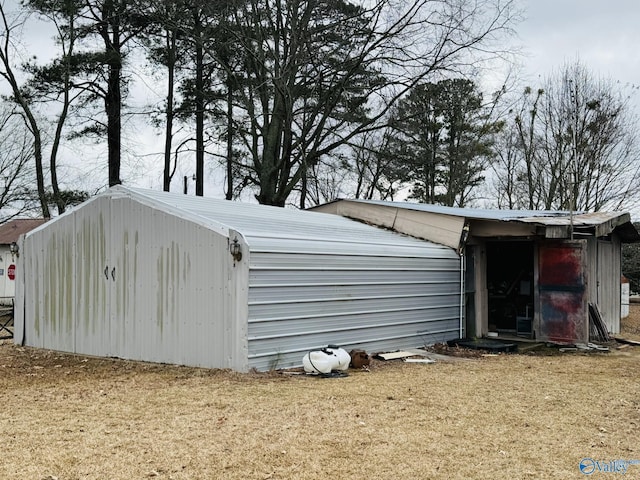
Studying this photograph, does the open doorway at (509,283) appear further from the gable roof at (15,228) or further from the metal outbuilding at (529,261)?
the gable roof at (15,228)

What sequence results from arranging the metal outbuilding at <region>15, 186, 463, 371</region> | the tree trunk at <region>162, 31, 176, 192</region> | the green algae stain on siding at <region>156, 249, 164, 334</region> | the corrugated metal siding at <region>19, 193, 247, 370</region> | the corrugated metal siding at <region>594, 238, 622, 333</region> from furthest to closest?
1. the tree trunk at <region>162, 31, 176, 192</region>
2. the corrugated metal siding at <region>594, 238, 622, 333</region>
3. the green algae stain on siding at <region>156, 249, 164, 334</region>
4. the corrugated metal siding at <region>19, 193, 247, 370</region>
5. the metal outbuilding at <region>15, 186, 463, 371</region>

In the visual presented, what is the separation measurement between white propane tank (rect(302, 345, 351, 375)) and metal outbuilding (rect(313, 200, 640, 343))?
5.02 m

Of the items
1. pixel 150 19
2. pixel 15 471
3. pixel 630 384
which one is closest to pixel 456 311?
pixel 630 384

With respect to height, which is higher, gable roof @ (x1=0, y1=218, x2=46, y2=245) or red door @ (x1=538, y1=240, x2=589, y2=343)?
gable roof @ (x1=0, y1=218, x2=46, y2=245)

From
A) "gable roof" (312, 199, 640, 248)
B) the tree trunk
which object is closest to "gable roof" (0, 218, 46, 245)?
the tree trunk

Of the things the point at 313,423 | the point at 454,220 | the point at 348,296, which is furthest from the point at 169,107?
the point at 313,423

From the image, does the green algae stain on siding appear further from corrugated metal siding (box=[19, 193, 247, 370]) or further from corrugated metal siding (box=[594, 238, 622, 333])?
corrugated metal siding (box=[594, 238, 622, 333])

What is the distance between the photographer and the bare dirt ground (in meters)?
4.68

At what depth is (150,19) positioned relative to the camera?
1919 centimetres

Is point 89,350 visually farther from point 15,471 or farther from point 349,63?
point 349,63

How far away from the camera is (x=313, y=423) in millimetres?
5941

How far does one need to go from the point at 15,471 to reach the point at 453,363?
711 cm

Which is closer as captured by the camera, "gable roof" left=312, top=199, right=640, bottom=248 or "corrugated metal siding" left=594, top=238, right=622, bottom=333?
"gable roof" left=312, top=199, right=640, bottom=248

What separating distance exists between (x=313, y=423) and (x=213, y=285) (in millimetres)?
3479
